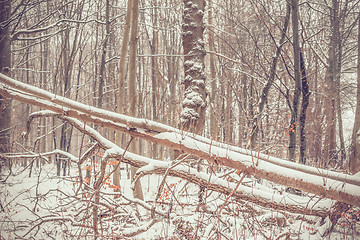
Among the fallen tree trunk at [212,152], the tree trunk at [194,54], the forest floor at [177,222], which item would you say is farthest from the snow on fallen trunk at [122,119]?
the tree trunk at [194,54]

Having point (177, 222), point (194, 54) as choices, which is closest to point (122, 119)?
point (177, 222)

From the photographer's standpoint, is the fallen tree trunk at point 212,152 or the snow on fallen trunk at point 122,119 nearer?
the fallen tree trunk at point 212,152

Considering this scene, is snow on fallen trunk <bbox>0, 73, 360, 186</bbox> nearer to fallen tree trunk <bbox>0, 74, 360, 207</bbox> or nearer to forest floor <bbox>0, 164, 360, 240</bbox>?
fallen tree trunk <bbox>0, 74, 360, 207</bbox>

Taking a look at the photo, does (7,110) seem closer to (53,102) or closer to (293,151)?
(53,102)

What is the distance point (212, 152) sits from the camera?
2438 mm

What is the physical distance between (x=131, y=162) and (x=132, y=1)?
16.7ft

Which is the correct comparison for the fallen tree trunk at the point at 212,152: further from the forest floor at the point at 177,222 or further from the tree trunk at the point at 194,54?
the tree trunk at the point at 194,54

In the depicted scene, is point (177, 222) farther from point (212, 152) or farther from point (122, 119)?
point (122, 119)

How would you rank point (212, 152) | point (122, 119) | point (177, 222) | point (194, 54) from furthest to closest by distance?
point (194, 54)
point (177, 222)
point (122, 119)
point (212, 152)

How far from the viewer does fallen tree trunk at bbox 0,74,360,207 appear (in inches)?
88.4

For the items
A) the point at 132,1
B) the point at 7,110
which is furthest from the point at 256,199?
the point at 7,110

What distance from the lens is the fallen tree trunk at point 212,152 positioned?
2.24m

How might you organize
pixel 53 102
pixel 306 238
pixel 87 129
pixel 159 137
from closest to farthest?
pixel 159 137 < pixel 53 102 < pixel 306 238 < pixel 87 129

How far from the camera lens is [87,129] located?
138 inches
